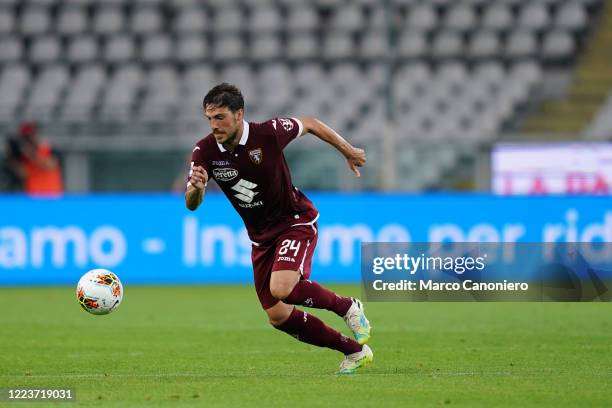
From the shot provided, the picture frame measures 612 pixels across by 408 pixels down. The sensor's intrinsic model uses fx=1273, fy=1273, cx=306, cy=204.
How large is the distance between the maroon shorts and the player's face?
844 millimetres

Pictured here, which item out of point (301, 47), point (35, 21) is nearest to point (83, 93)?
point (35, 21)

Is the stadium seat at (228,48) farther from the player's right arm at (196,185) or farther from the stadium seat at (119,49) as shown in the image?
the player's right arm at (196,185)

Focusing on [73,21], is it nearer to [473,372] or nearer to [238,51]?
[238,51]

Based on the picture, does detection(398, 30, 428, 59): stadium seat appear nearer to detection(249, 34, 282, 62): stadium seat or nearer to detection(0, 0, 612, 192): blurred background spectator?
detection(0, 0, 612, 192): blurred background spectator

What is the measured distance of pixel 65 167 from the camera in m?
20.6

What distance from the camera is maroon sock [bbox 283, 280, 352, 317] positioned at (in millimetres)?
8742

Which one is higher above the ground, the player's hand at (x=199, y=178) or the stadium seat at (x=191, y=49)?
the stadium seat at (x=191, y=49)

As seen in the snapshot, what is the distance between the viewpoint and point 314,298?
8.84m

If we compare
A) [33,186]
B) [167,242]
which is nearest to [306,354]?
[167,242]

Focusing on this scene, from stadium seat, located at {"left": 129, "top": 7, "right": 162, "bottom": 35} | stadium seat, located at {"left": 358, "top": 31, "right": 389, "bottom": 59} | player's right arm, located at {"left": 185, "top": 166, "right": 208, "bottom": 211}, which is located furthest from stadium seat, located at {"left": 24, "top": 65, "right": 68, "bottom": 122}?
player's right arm, located at {"left": 185, "top": 166, "right": 208, "bottom": 211}

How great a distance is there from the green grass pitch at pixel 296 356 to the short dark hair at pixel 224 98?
1.86 m

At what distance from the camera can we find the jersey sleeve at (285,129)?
29.6 ft

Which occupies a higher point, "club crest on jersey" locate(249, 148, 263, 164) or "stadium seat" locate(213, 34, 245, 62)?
"stadium seat" locate(213, 34, 245, 62)

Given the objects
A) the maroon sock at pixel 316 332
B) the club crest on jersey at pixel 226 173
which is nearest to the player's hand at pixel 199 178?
the club crest on jersey at pixel 226 173
